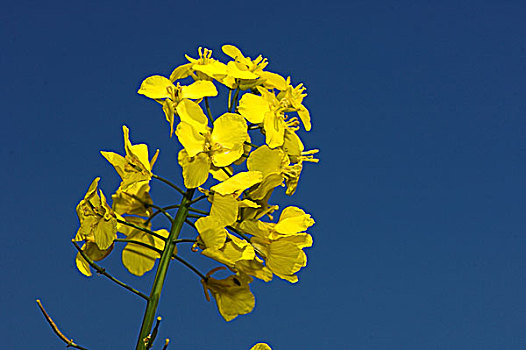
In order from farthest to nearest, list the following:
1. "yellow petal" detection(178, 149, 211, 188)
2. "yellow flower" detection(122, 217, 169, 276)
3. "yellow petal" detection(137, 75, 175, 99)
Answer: "yellow flower" detection(122, 217, 169, 276), "yellow petal" detection(137, 75, 175, 99), "yellow petal" detection(178, 149, 211, 188)

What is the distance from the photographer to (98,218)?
6.63 feet

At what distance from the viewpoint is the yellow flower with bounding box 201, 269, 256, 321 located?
2143 mm

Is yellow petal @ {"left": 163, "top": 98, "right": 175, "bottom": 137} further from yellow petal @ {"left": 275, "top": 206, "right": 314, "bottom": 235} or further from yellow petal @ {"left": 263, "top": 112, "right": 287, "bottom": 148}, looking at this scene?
yellow petal @ {"left": 275, "top": 206, "right": 314, "bottom": 235}

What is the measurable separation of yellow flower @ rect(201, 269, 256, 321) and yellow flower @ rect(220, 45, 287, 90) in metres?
0.66

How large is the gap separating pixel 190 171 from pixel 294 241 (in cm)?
43

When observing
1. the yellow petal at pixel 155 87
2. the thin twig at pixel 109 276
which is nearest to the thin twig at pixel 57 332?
the thin twig at pixel 109 276

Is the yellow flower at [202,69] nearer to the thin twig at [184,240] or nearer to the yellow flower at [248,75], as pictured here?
the yellow flower at [248,75]

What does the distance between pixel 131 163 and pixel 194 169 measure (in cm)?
23

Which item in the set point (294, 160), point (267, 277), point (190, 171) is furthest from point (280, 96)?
point (267, 277)

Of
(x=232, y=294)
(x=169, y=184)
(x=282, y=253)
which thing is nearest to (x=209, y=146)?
(x=169, y=184)

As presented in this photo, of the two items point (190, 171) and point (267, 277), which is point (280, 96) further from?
point (267, 277)

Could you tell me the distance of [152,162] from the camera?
1.99 m

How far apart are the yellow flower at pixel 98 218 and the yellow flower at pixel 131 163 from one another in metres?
0.08

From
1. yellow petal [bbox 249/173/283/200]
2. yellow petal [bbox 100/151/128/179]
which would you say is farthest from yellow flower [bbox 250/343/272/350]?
yellow petal [bbox 100/151/128/179]
